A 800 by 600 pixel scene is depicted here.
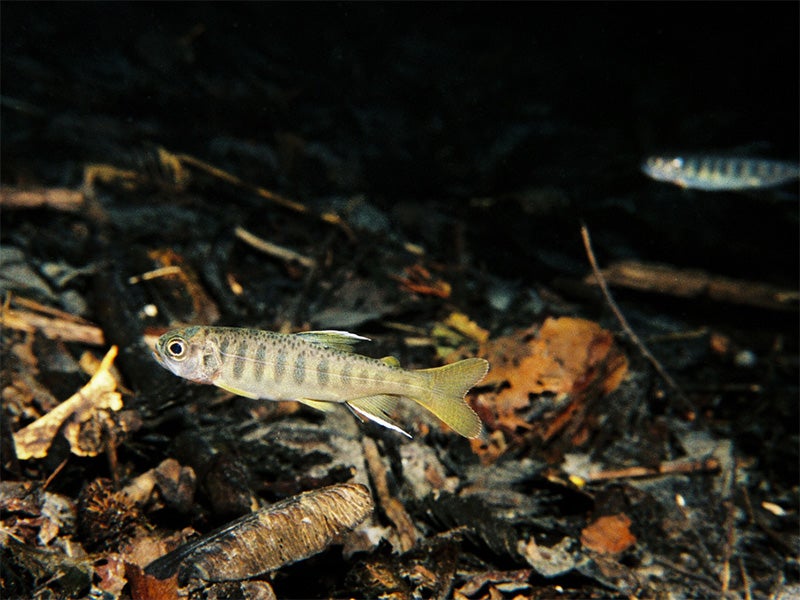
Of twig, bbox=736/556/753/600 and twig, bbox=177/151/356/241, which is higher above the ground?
twig, bbox=177/151/356/241

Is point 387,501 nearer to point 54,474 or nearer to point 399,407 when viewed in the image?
point 399,407

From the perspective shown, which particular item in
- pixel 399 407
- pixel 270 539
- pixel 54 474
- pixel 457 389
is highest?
pixel 457 389

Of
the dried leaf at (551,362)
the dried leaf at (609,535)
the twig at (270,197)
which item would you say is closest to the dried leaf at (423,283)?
the twig at (270,197)

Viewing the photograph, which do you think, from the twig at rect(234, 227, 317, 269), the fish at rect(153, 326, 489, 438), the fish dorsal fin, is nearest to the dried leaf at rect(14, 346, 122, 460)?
the fish at rect(153, 326, 489, 438)

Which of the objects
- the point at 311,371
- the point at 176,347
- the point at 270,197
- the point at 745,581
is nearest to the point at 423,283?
the point at 270,197

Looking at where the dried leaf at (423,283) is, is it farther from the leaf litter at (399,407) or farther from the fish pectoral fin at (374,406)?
the fish pectoral fin at (374,406)

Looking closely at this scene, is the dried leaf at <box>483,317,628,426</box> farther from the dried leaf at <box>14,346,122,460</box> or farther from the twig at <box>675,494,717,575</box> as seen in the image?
the dried leaf at <box>14,346,122,460</box>

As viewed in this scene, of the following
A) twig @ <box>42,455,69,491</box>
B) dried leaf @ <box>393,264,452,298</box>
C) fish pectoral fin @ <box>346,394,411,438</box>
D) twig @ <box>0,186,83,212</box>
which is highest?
fish pectoral fin @ <box>346,394,411,438</box>
